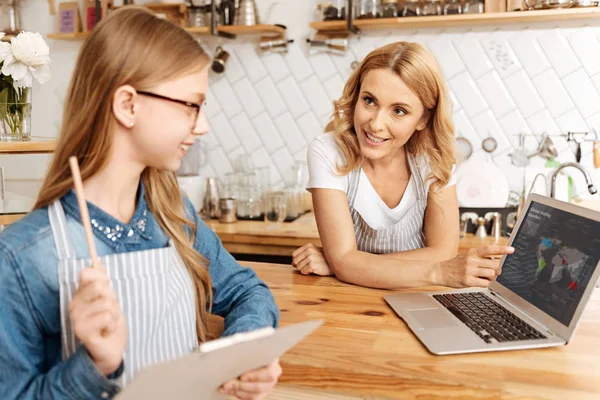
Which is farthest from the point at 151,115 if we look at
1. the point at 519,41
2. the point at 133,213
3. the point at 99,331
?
the point at 519,41

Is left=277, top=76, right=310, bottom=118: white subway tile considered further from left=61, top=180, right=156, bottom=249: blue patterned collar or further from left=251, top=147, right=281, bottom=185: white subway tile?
left=61, top=180, right=156, bottom=249: blue patterned collar

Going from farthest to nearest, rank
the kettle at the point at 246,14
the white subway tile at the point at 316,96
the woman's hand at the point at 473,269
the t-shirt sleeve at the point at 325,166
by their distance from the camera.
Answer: the white subway tile at the point at 316,96
the kettle at the point at 246,14
the t-shirt sleeve at the point at 325,166
the woman's hand at the point at 473,269

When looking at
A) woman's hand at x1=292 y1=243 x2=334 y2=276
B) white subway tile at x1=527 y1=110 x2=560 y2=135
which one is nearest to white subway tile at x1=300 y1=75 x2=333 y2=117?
white subway tile at x1=527 y1=110 x2=560 y2=135

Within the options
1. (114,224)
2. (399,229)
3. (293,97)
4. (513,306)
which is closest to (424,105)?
(399,229)

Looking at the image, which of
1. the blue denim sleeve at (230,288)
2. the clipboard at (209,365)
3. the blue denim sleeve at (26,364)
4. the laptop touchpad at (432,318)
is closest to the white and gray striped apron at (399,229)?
the laptop touchpad at (432,318)

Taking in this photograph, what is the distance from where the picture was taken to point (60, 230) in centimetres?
104

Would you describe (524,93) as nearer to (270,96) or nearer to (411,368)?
(270,96)

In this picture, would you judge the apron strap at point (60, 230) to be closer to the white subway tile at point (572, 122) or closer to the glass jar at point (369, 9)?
the glass jar at point (369, 9)

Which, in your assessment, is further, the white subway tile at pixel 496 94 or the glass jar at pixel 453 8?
the white subway tile at pixel 496 94

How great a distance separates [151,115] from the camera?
3.47 ft

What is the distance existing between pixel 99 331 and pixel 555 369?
0.83 m

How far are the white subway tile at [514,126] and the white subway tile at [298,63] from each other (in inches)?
43.9

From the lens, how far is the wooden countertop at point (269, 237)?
9.91 ft

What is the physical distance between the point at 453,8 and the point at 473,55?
319 millimetres
